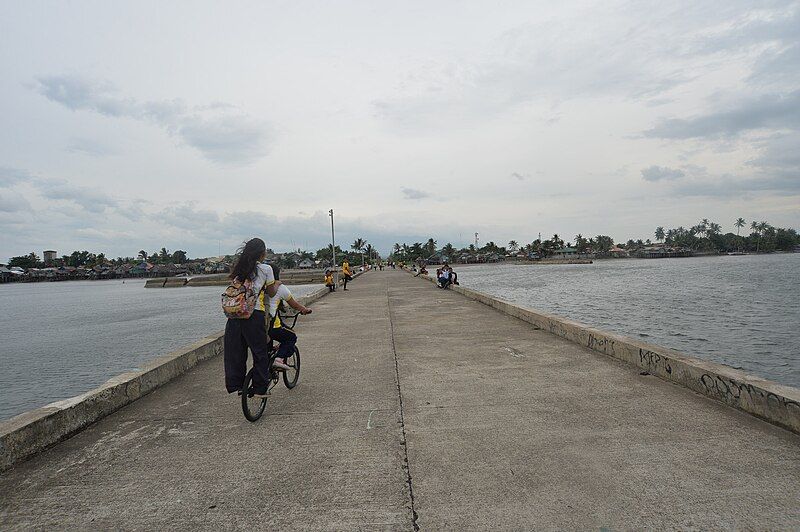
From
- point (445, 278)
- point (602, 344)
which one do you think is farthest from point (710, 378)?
point (445, 278)

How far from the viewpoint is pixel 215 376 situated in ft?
22.6

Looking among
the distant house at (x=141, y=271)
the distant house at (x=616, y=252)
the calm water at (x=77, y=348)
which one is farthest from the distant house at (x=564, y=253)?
the calm water at (x=77, y=348)

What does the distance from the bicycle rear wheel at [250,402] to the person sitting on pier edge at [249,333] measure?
0.18ft

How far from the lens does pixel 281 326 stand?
558 cm

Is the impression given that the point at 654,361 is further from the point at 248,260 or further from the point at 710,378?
the point at 248,260

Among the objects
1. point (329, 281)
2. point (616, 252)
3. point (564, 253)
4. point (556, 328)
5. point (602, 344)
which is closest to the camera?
point (602, 344)

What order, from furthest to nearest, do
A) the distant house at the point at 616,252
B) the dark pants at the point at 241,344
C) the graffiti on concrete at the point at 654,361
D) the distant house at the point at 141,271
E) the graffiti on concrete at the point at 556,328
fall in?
1. the distant house at the point at 616,252
2. the distant house at the point at 141,271
3. the graffiti on concrete at the point at 556,328
4. the graffiti on concrete at the point at 654,361
5. the dark pants at the point at 241,344

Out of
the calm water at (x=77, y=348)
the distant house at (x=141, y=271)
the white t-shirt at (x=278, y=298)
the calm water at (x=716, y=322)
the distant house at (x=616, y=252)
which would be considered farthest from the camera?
the distant house at (x=616, y=252)

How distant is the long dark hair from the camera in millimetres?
4664

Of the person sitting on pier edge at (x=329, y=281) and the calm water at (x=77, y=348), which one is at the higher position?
the person sitting on pier edge at (x=329, y=281)

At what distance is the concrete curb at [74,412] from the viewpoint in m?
3.99

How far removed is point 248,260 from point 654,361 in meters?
5.00

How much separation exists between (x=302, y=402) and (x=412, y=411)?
134 centimetres

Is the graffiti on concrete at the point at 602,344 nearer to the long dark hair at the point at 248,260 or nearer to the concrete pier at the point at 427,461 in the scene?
the concrete pier at the point at 427,461
